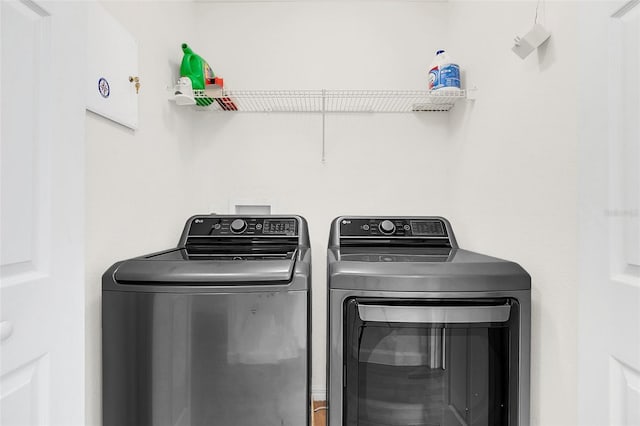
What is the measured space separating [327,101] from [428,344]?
1.37 metres

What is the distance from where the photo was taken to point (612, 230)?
823 mm

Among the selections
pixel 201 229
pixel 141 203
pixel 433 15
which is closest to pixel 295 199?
pixel 201 229

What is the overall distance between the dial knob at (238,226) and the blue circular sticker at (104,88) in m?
0.76

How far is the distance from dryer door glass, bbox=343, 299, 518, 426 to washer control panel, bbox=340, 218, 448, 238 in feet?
2.05

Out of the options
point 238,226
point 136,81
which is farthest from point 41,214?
point 238,226

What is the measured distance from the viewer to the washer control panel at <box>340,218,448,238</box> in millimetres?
1672

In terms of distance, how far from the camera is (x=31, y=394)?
0.82 m

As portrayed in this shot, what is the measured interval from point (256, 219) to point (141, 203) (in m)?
0.53

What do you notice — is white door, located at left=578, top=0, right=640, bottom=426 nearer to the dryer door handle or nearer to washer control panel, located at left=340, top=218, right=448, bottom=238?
the dryer door handle

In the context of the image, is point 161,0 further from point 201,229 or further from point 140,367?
point 140,367

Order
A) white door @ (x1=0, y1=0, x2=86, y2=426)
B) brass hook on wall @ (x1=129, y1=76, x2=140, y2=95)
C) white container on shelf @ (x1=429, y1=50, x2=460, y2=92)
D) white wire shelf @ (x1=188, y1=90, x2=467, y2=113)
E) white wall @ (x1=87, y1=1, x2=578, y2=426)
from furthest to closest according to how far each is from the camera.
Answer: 1. white wire shelf @ (x1=188, y1=90, x2=467, y2=113)
2. white container on shelf @ (x1=429, y1=50, x2=460, y2=92)
3. brass hook on wall @ (x1=129, y1=76, x2=140, y2=95)
4. white wall @ (x1=87, y1=1, x2=578, y2=426)
5. white door @ (x1=0, y1=0, x2=86, y2=426)

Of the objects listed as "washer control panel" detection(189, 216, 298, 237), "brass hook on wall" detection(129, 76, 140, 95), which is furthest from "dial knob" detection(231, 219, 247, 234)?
"brass hook on wall" detection(129, 76, 140, 95)

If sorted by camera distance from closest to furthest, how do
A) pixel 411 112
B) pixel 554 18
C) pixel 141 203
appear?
pixel 554 18 < pixel 141 203 < pixel 411 112

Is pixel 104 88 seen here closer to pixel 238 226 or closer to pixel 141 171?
pixel 141 171
